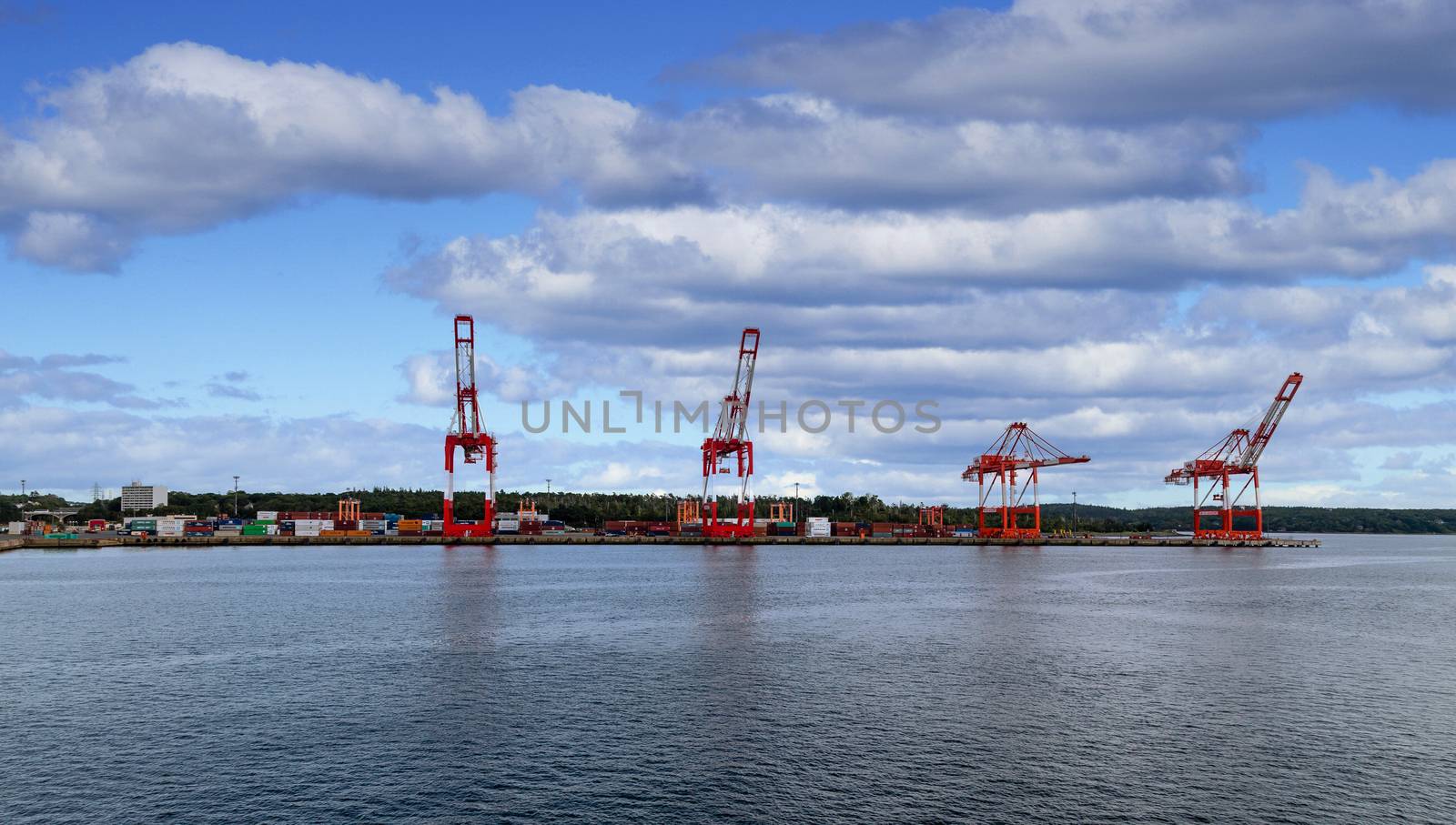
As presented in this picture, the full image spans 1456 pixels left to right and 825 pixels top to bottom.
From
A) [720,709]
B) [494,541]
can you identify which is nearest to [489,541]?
[494,541]

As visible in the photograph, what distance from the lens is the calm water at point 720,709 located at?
26.7 m

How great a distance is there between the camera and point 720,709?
3622 cm

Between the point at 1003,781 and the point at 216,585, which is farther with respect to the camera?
the point at 216,585

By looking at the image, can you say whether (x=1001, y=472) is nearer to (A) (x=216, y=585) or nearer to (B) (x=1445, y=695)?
(A) (x=216, y=585)

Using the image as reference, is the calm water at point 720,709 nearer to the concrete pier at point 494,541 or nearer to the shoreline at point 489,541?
the shoreline at point 489,541

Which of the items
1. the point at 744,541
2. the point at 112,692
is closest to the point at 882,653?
the point at 112,692

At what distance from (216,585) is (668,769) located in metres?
67.3

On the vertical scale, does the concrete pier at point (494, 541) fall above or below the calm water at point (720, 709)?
below

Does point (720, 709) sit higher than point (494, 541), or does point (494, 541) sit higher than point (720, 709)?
point (720, 709)

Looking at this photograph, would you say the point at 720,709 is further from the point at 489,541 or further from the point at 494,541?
the point at 494,541

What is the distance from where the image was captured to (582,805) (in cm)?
2597

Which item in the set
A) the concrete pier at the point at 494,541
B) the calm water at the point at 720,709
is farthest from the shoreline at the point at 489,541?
the calm water at the point at 720,709

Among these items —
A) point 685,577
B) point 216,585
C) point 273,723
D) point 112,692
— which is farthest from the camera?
point 685,577

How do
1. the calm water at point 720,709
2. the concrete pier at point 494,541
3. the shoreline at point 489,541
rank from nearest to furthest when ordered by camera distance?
the calm water at point 720,709, the shoreline at point 489,541, the concrete pier at point 494,541
